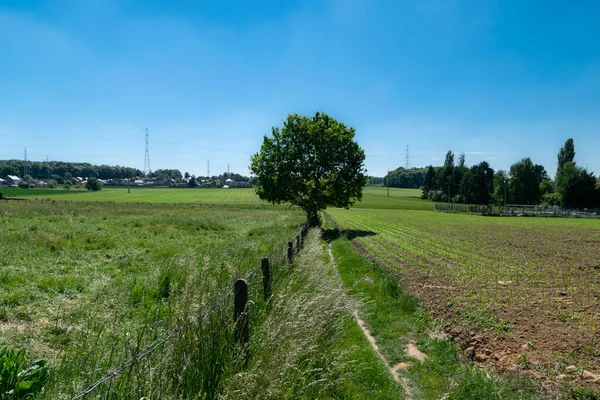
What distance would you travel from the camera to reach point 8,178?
566 ft

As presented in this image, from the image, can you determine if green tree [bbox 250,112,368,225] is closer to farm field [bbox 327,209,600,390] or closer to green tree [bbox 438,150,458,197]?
farm field [bbox 327,209,600,390]

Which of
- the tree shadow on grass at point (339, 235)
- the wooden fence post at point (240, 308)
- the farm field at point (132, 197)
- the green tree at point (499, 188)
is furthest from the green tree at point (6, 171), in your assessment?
the wooden fence post at point (240, 308)

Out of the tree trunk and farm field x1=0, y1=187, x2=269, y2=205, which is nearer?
the tree trunk

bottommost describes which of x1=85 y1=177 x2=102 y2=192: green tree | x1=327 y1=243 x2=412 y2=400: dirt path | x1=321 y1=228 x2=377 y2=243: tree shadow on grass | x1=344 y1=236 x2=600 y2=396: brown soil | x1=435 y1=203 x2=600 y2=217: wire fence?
x1=435 y1=203 x2=600 y2=217: wire fence

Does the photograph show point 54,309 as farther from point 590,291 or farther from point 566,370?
point 590,291

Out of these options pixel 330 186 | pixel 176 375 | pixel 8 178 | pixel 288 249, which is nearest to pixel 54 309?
pixel 288 249

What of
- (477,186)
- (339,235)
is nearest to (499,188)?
(477,186)

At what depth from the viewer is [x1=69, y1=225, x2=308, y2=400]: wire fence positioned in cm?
294

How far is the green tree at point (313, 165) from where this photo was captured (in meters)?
33.7

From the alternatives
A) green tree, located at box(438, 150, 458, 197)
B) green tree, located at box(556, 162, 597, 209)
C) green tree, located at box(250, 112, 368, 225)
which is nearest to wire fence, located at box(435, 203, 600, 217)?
green tree, located at box(556, 162, 597, 209)

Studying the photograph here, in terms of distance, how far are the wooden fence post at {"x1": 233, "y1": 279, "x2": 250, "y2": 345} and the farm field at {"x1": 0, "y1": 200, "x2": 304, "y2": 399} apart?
19 centimetres

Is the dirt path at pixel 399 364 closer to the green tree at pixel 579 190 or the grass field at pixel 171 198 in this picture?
the grass field at pixel 171 198

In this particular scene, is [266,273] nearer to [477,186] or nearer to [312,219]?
[312,219]

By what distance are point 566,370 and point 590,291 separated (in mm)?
7267
